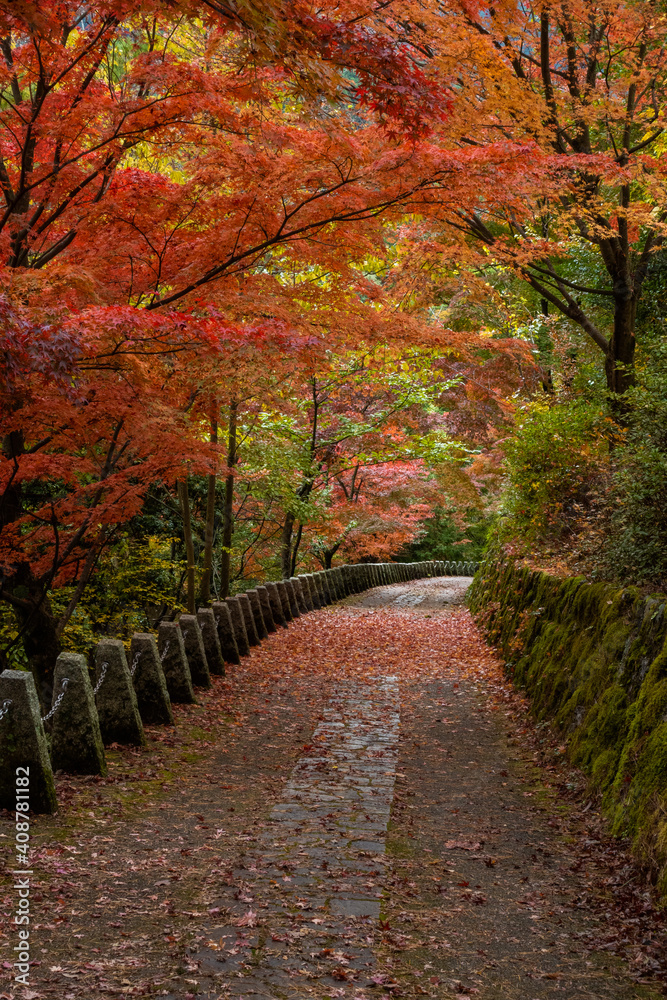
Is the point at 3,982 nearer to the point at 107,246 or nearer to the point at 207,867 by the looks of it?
the point at 207,867

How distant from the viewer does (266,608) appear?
13.6 meters

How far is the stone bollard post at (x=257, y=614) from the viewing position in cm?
1284

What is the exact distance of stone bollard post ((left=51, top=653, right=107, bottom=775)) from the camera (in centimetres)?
534

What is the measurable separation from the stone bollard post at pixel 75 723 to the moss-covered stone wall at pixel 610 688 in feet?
11.2

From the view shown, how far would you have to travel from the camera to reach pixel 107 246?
6.41m

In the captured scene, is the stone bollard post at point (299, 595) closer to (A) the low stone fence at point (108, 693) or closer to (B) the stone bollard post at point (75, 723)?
(A) the low stone fence at point (108, 693)

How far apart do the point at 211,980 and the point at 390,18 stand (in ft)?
31.2

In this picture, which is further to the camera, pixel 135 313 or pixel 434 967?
pixel 135 313

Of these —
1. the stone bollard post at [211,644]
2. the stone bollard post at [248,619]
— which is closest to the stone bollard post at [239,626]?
the stone bollard post at [248,619]

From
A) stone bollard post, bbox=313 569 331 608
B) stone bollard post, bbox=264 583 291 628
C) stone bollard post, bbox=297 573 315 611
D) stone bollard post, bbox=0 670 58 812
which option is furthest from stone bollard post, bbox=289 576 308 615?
stone bollard post, bbox=0 670 58 812

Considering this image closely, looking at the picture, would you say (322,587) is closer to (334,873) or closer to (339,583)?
(339,583)

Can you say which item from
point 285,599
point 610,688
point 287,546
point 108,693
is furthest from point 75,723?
point 287,546

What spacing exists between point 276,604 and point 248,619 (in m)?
2.61

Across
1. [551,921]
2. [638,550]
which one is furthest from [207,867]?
[638,550]
